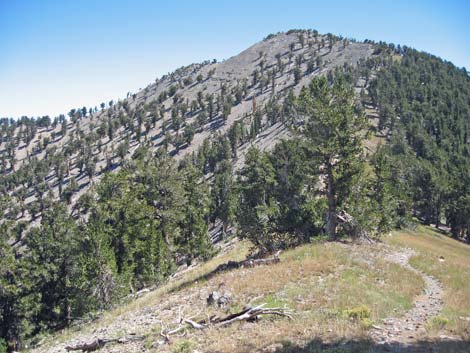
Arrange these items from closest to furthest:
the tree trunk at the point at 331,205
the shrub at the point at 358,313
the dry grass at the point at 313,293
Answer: the dry grass at the point at 313,293, the shrub at the point at 358,313, the tree trunk at the point at 331,205

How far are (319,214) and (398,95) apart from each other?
169 meters

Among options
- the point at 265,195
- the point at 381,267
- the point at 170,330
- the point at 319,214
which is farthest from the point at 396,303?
the point at 265,195

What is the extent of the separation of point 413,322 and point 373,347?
12.8 ft

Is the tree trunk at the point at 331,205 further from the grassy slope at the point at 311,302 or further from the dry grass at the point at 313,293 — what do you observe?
the dry grass at the point at 313,293

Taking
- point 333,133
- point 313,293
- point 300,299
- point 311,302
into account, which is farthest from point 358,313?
point 333,133

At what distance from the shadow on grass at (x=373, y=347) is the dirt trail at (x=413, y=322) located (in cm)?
19

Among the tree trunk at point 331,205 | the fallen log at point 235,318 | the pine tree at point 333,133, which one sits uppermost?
the pine tree at point 333,133

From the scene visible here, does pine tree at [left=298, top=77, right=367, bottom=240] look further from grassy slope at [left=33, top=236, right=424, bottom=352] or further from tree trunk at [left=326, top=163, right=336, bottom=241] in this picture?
grassy slope at [left=33, top=236, right=424, bottom=352]

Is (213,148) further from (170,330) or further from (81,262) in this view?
(170,330)

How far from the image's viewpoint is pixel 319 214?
31.9 m

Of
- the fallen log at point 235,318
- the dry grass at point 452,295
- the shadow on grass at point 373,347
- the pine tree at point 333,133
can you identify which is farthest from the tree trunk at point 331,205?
the shadow on grass at point 373,347

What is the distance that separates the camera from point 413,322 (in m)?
13.8

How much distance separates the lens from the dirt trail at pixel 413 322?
11727mm

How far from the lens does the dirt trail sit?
1173cm
